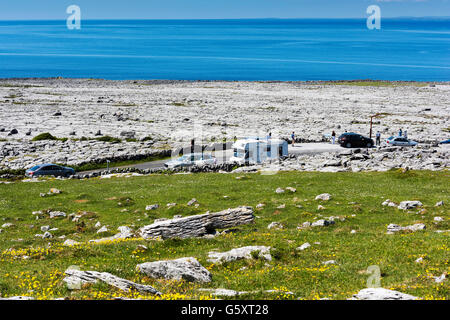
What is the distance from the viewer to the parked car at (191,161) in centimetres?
5101

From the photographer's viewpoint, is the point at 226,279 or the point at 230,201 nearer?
the point at 226,279

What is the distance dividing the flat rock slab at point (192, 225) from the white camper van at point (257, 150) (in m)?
28.8

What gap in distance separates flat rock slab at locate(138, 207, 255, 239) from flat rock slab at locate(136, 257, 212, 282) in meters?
5.66

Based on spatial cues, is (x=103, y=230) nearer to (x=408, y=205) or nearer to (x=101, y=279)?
(x=101, y=279)

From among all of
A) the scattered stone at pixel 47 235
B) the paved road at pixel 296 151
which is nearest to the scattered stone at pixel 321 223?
the scattered stone at pixel 47 235

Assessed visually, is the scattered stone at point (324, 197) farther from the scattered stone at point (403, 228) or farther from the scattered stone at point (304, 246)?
the scattered stone at point (304, 246)

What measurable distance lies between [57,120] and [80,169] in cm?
4129

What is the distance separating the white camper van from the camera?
53.2 m

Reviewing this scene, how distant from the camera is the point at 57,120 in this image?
294ft

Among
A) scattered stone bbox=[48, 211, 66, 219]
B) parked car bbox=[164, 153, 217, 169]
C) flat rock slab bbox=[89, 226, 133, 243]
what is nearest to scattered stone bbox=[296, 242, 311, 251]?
flat rock slab bbox=[89, 226, 133, 243]

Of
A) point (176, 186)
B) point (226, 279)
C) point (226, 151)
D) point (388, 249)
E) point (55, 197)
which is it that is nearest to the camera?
point (226, 279)
